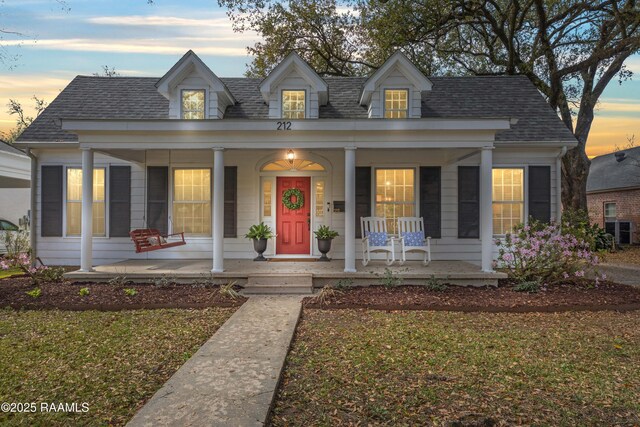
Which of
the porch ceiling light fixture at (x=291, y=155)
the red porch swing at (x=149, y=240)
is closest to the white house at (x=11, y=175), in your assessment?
the red porch swing at (x=149, y=240)

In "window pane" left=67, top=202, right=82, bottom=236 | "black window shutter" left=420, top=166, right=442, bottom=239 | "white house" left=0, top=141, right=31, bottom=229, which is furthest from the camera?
"white house" left=0, top=141, right=31, bottom=229

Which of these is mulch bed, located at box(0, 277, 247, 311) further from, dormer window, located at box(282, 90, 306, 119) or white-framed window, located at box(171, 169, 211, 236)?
dormer window, located at box(282, 90, 306, 119)

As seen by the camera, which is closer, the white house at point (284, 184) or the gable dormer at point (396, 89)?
the gable dormer at point (396, 89)

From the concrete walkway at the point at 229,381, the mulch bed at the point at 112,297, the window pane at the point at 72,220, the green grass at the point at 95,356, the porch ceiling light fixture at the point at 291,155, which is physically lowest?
the green grass at the point at 95,356

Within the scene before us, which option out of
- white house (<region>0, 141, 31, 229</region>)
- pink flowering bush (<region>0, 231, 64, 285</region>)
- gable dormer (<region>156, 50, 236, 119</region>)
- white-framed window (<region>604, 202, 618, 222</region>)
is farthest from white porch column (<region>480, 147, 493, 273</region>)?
white-framed window (<region>604, 202, 618, 222</region>)

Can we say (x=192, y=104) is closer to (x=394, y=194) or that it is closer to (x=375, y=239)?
(x=394, y=194)

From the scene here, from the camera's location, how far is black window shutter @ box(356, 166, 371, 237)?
909 centimetres

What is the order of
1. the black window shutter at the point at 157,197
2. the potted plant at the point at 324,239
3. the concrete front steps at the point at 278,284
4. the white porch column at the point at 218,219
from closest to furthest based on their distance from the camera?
the concrete front steps at the point at 278,284
the white porch column at the point at 218,219
the potted plant at the point at 324,239
the black window shutter at the point at 157,197

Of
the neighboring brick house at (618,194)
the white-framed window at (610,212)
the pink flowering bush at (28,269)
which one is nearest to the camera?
the pink flowering bush at (28,269)

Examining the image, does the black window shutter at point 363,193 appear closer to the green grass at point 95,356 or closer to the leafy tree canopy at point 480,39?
the green grass at point 95,356

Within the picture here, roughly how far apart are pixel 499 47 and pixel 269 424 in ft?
61.4

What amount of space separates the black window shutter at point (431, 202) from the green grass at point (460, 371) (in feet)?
12.2

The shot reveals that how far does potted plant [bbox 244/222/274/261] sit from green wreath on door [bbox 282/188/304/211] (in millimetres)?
800

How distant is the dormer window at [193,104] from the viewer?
30.1 ft
